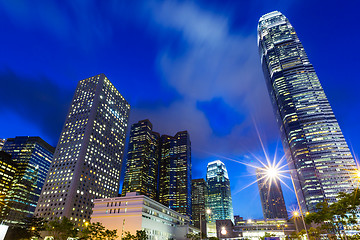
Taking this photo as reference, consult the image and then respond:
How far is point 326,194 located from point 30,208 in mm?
268415

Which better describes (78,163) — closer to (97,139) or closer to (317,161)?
(97,139)

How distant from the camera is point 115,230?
78.4 meters

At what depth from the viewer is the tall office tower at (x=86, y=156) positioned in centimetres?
12144

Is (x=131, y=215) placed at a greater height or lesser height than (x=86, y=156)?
lesser

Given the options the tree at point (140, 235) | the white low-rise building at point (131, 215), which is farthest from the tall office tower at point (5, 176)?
the tree at point (140, 235)

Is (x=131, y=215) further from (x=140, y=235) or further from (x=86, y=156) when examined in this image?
(x=86, y=156)

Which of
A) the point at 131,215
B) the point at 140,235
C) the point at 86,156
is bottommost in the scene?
the point at 140,235

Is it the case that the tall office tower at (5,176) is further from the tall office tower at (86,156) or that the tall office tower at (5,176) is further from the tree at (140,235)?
the tree at (140,235)

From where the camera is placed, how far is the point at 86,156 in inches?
5310

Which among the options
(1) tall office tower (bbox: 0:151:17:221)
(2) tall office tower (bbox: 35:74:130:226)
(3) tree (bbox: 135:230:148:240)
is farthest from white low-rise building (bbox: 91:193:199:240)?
(1) tall office tower (bbox: 0:151:17:221)

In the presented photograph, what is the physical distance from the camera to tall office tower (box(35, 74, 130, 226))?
121 meters

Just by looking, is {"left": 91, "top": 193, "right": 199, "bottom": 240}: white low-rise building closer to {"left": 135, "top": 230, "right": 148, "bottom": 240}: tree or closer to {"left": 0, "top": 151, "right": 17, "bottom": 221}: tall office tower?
{"left": 135, "top": 230, "right": 148, "bottom": 240}: tree

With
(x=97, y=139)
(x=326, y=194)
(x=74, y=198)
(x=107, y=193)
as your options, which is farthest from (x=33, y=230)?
(x=326, y=194)

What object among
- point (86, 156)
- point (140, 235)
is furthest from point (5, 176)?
point (140, 235)
